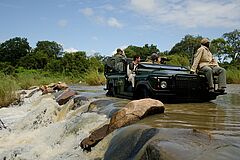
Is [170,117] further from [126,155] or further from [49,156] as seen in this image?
[49,156]

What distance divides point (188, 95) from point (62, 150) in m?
3.67

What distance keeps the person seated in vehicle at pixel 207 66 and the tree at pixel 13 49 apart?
74.3m

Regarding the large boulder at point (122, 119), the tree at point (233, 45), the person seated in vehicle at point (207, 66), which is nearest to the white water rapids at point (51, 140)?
the large boulder at point (122, 119)

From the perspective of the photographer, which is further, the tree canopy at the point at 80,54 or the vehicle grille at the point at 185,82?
the tree canopy at the point at 80,54

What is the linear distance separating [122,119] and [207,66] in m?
3.61

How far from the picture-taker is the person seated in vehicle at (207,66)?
8.48 metres

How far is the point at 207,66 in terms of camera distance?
8727 millimetres

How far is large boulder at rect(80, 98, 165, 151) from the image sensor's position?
598 centimetres

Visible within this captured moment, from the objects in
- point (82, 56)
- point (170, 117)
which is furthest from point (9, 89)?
point (82, 56)

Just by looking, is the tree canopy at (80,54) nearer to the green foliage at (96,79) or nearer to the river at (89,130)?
the green foliage at (96,79)

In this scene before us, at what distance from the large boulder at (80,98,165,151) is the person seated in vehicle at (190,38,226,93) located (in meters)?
2.66

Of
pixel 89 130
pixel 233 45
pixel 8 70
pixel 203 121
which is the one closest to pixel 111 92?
Answer: pixel 89 130

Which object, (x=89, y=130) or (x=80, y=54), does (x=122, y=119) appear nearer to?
(x=89, y=130)

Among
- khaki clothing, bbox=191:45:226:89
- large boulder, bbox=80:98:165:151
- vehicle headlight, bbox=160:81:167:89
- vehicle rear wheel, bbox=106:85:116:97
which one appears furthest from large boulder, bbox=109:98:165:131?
vehicle rear wheel, bbox=106:85:116:97
